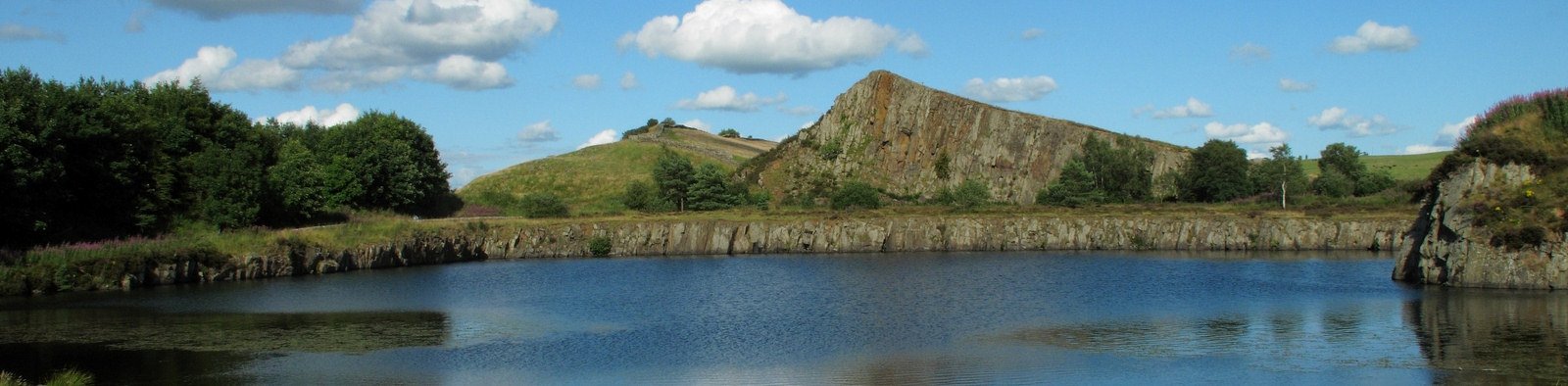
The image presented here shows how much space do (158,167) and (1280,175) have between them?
7951 cm

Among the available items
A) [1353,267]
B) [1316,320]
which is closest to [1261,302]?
[1316,320]

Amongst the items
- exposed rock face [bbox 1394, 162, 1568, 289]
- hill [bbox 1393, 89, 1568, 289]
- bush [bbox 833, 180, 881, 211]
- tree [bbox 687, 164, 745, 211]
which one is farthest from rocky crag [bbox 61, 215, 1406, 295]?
exposed rock face [bbox 1394, 162, 1568, 289]

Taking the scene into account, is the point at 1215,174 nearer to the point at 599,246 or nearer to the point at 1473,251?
the point at 599,246

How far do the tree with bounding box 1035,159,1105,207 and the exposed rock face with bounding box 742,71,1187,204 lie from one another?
Answer: 10.5 meters

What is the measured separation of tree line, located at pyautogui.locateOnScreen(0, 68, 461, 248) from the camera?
51.0 meters

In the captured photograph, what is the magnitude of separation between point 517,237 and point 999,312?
43416mm

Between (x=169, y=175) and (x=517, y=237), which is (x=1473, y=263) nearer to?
(x=517, y=237)

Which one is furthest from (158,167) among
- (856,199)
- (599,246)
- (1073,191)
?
(1073,191)

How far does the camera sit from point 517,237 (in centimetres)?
7362

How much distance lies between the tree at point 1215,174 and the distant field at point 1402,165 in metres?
18.0

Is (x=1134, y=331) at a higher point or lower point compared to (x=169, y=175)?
lower

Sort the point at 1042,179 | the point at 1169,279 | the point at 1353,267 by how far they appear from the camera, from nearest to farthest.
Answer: the point at 1169,279 < the point at 1353,267 < the point at 1042,179

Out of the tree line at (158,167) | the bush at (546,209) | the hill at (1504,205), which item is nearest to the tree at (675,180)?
the bush at (546,209)

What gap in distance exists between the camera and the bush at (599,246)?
7294cm
